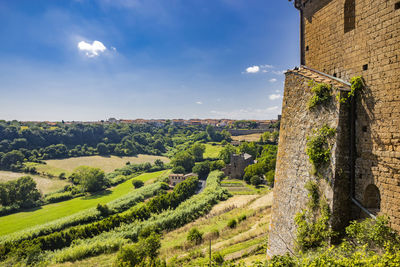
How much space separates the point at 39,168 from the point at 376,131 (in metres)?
92.1

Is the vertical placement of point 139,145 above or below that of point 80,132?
below

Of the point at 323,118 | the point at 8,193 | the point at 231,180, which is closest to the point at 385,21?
the point at 323,118

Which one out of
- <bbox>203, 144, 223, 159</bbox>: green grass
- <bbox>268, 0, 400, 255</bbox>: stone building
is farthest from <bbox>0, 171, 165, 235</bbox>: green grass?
<bbox>268, 0, 400, 255</bbox>: stone building

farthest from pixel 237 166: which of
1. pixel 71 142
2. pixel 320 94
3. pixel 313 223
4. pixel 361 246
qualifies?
pixel 71 142

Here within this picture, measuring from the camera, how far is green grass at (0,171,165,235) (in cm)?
3638

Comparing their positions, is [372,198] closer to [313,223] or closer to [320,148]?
[313,223]

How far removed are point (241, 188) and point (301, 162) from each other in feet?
131

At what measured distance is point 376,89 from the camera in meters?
6.27

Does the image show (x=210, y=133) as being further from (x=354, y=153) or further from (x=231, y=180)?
(x=354, y=153)

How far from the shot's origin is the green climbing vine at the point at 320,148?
678cm

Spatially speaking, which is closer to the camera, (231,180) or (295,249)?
(295,249)

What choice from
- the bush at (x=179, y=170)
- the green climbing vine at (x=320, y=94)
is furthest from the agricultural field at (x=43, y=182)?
the green climbing vine at (x=320, y=94)

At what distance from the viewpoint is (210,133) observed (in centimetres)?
12381

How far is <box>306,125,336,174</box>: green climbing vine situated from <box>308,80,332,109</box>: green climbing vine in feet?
3.22
